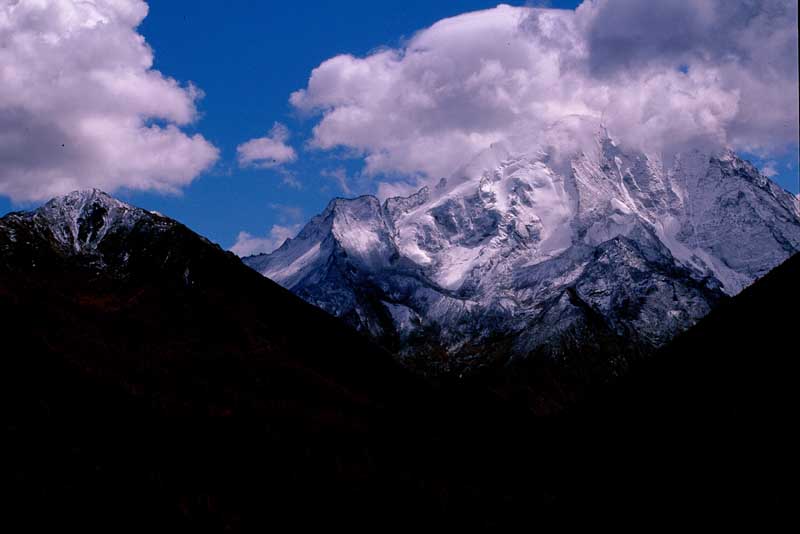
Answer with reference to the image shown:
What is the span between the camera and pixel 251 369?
491ft

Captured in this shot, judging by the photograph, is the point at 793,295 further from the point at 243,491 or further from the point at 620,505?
the point at 243,491

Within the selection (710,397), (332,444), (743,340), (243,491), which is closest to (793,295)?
(743,340)

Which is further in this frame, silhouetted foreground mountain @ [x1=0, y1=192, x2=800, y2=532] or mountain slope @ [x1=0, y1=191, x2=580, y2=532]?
mountain slope @ [x1=0, y1=191, x2=580, y2=532]

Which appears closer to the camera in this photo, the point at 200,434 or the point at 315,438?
the point at 200,434

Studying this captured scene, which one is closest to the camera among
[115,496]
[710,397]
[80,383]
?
[115,496]

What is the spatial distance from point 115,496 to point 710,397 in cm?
7590

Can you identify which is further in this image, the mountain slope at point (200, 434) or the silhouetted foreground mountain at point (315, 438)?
the mountain slope at point (200, 434)

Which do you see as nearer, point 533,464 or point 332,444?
point 332,444

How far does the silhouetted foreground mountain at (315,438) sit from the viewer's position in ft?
246

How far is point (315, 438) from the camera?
113062 mm

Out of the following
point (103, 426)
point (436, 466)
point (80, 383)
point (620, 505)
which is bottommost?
point (620, 505)

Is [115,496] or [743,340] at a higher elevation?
[743,340]

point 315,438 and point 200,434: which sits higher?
point 200,434

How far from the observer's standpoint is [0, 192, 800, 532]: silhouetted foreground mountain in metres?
74.9
